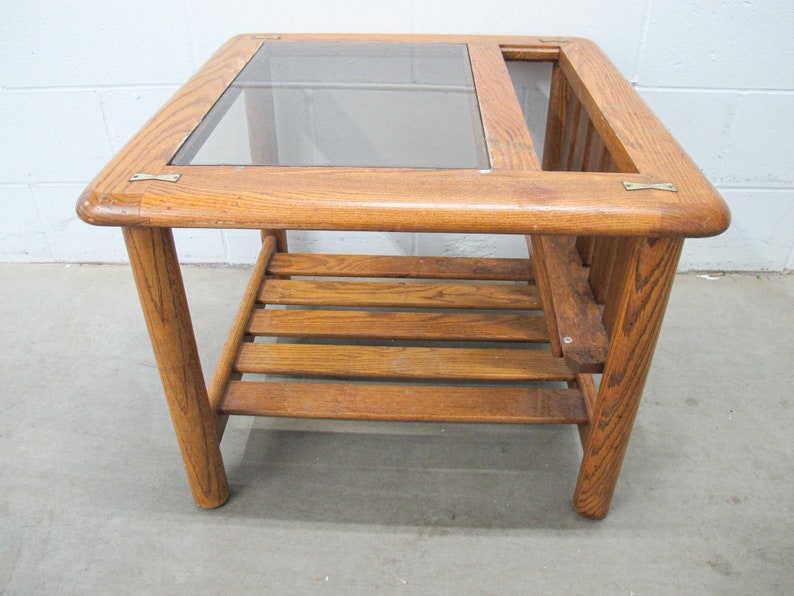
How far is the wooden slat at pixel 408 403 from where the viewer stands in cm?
121

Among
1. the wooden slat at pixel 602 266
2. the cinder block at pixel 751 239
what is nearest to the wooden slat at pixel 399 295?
the wooden slat at pixel 602 266

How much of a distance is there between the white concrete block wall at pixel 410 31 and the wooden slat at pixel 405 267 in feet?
0.86

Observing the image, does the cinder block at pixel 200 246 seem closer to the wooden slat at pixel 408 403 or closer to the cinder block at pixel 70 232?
the cinder block at pixel 70 232

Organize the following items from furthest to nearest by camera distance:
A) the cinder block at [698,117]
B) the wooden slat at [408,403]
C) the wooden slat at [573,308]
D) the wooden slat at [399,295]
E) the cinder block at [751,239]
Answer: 1. the cinder block at [751,239]
2. the cinder block at [698,117]
3. the wooden slat at [399,295]
4. the wooden slat at [408,403]
5. the wooden slat at [573,308]

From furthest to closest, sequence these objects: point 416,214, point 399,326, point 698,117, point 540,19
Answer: point 698,117 → point 540,19 → point 399,326 → point 416,214

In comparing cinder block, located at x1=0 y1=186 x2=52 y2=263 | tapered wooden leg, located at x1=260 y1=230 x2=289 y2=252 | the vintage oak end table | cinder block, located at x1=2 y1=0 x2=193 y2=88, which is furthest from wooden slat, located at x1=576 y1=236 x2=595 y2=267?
cinder block, located at x1=0 y1=186 x2=52 y2=263

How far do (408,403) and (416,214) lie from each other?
0.50 metres

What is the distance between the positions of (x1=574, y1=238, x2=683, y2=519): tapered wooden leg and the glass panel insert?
0.27 m

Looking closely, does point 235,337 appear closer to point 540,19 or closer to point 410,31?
point 410,31

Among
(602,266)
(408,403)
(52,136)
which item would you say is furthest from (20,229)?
(602,266)

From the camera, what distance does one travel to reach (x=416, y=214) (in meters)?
0.83

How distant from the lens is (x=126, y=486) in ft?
4.27

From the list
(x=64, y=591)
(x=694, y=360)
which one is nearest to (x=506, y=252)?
(x=694, y=360)

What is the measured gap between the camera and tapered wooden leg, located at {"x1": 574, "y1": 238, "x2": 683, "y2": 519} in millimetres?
915
